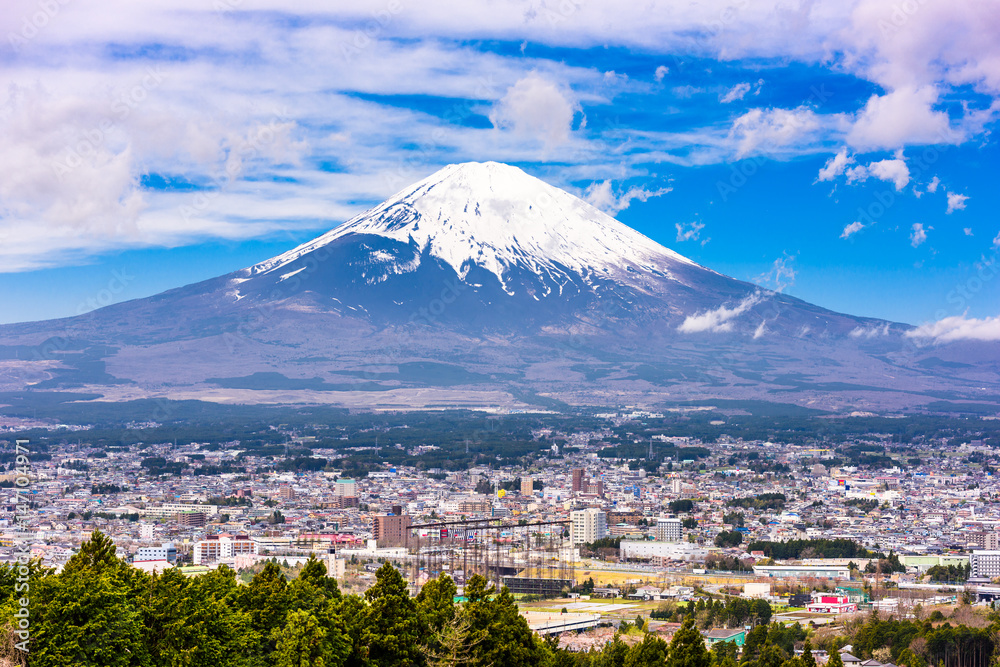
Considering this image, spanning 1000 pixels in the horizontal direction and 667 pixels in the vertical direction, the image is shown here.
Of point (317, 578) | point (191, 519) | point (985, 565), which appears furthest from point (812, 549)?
point (317, 578)

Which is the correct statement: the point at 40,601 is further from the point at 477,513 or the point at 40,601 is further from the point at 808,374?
the point at 808,374

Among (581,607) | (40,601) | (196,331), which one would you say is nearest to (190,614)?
(40,601)

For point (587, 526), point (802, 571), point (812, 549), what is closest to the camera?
point (802, 571)

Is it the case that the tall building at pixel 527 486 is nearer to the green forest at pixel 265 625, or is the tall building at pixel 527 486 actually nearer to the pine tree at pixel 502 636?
the green forest at pixel 265 625

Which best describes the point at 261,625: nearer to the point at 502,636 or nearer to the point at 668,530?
the point at 502,636

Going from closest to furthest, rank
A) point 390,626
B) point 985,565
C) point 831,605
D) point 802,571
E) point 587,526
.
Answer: point 390,626 → point 831,605 → point 802,571 → point 985,565 → point 587,526
